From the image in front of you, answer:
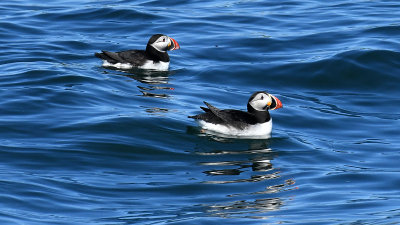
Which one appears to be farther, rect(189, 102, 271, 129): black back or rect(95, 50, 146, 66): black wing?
rect(95, 50, 146, 66): black wing

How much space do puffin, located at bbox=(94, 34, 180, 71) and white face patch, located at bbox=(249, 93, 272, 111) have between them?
510 cm

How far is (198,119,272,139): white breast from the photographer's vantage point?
12.8 metres

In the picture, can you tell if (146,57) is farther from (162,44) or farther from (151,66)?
(162,44)

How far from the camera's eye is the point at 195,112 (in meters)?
14.3

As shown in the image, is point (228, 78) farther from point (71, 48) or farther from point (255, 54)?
point (71, 48)

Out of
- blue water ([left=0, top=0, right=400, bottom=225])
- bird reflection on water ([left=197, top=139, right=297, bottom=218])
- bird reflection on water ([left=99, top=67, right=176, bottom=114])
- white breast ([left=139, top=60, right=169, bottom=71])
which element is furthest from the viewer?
white breast ([left=139, top=60, right=169, bottom=71])

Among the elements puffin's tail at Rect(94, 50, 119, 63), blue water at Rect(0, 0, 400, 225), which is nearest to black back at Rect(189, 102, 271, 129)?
blue water at Rect(0, 0, 400, 225)

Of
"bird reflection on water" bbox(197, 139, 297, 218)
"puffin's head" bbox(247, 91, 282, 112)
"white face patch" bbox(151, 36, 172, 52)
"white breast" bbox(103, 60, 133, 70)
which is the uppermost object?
"white face patch" bbox(151, 36, 172, 52)

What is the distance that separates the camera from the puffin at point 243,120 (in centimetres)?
1284

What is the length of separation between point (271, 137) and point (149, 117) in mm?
1971

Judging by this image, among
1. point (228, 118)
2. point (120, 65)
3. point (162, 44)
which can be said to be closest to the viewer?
point (228, 118)

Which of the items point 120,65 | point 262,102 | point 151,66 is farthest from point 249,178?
point 151,66

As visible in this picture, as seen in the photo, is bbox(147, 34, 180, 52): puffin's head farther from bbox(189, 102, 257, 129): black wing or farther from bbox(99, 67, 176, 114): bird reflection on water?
bbox(189, 102, 257, 129): black wing

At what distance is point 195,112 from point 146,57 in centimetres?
394
